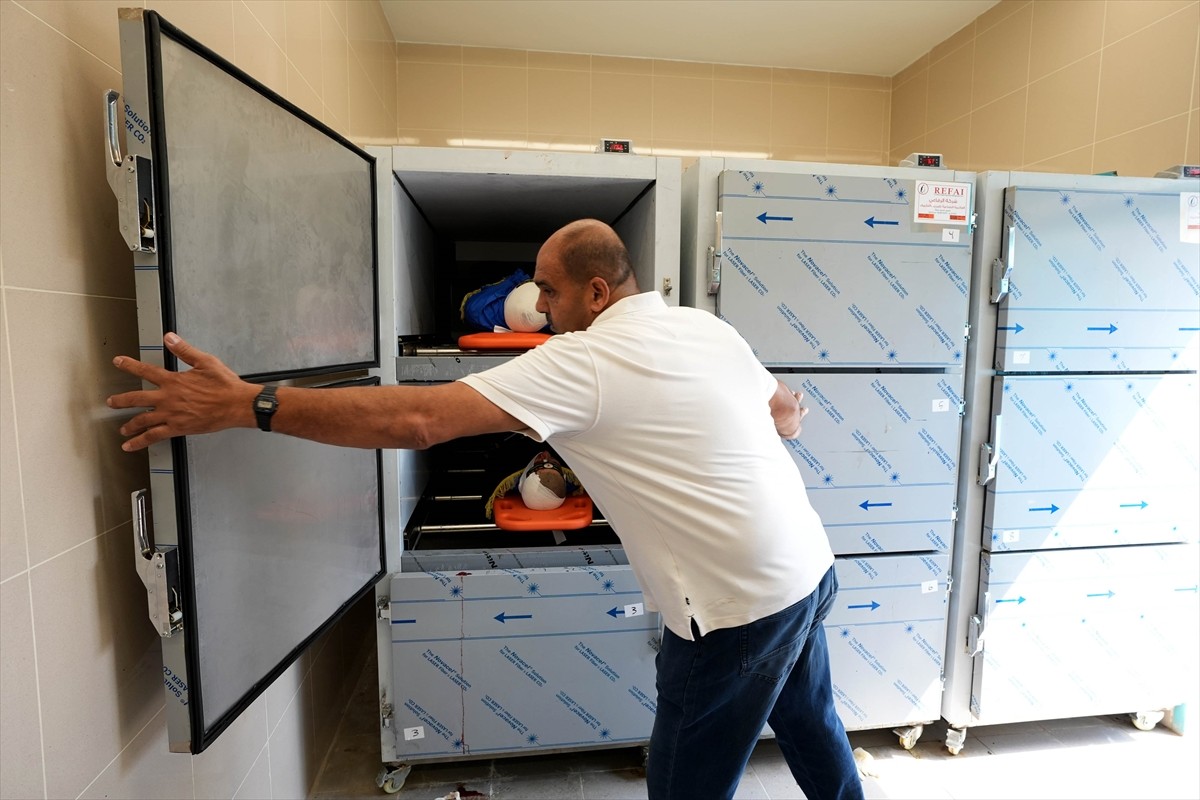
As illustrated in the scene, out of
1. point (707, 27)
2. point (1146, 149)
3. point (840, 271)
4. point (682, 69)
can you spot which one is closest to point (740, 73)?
point (682, 69)

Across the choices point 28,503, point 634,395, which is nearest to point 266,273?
point 28,503

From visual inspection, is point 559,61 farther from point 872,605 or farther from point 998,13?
point 872,605

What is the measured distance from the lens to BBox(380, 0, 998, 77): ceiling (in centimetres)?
A: 278

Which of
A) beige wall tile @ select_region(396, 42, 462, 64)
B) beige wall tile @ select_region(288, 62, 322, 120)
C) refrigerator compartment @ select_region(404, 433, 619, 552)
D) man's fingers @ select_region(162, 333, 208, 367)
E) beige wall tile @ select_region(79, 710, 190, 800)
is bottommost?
beige wall tile @ select_region(79, 710, 190, 800)

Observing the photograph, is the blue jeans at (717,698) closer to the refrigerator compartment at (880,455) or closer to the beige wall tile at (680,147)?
the refrigerator compartment at (880,455)

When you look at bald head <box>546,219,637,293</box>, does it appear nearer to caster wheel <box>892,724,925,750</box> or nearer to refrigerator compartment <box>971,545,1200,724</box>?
refrigerator compartment <box>971,545,1200,724</box>

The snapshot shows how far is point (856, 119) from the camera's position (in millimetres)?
3541

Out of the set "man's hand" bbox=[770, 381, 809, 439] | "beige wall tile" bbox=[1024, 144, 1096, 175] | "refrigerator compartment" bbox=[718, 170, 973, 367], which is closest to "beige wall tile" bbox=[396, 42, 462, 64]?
"refrigerator compartment" bbox=[718, 170, 973, 367]

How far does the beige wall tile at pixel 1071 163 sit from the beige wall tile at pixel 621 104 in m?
1.83

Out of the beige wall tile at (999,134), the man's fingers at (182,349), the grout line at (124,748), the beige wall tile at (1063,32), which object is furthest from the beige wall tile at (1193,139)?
the grout line at (124,748)

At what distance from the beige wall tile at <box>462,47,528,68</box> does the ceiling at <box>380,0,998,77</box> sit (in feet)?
0.10

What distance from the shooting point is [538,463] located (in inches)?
75.2

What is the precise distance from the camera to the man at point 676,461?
1.03 m

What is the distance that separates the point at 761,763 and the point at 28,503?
2.00 metres
